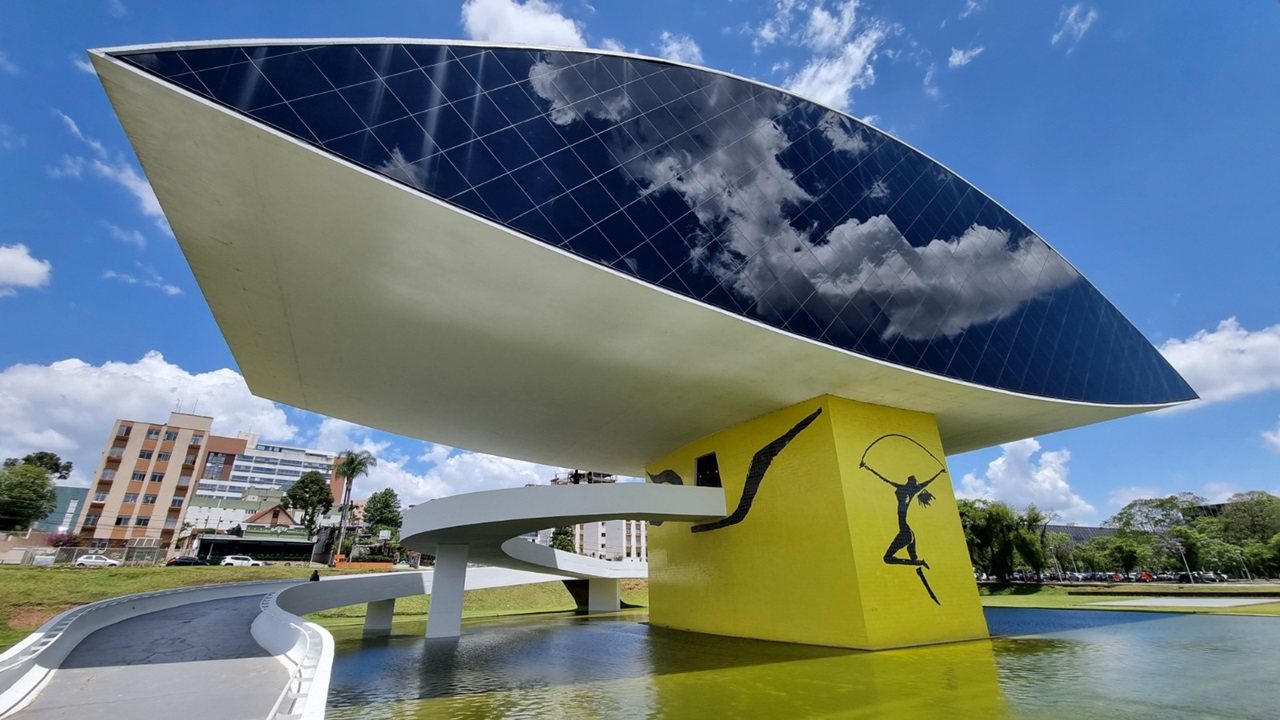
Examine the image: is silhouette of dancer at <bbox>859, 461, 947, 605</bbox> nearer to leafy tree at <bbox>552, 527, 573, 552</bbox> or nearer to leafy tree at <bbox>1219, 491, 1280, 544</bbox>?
leafy tree at <bbox>1219, 491, 1280, 544</bbox>

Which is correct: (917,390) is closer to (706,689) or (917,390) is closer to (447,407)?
(706,689)

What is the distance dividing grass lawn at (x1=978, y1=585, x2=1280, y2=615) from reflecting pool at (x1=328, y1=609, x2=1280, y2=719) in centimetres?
399

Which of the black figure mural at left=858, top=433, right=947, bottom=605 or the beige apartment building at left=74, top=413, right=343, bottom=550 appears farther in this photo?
the beige apartment building at left=74, top=413, right=343, bottom=550

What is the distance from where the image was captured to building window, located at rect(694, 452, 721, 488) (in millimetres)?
19844

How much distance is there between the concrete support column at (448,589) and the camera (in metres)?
18.5

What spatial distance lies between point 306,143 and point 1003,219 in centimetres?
1987

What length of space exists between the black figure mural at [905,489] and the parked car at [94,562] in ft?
118

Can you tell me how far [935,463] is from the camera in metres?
16.1

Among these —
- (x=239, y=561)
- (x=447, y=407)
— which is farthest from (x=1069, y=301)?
(x=239, y=561)

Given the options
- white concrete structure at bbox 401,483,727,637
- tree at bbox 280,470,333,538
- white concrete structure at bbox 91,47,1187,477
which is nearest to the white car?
tree at bbox 280,470,333,538

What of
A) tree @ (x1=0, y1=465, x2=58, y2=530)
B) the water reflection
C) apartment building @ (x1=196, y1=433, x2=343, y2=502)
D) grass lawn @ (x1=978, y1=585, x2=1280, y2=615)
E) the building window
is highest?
apartment building @ (x1=196, y1=433, x2=343, y2=502)

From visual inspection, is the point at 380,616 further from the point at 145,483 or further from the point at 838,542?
the point at 145,483

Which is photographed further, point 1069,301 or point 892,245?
point 1069,301

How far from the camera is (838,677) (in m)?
9.26
